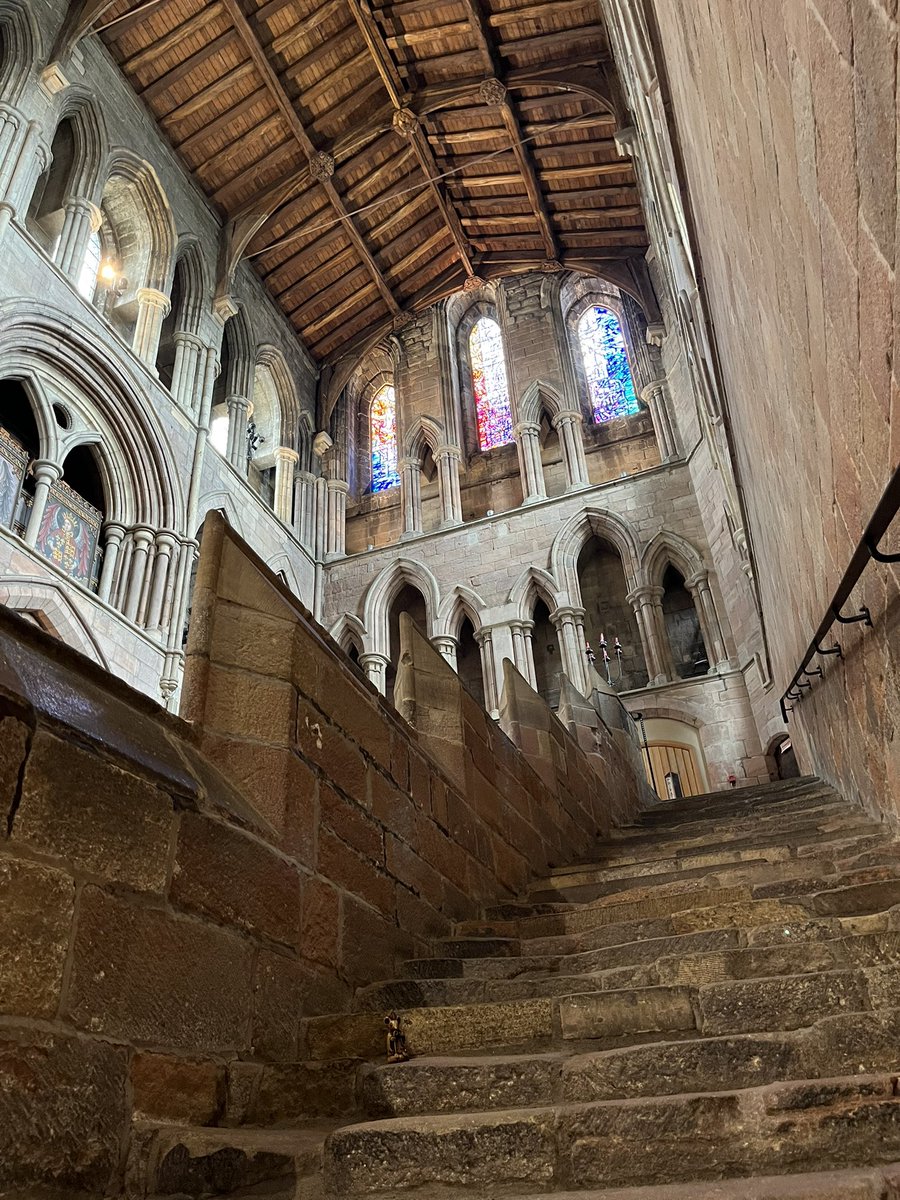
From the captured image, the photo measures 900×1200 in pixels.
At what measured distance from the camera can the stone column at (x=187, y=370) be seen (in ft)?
40.4

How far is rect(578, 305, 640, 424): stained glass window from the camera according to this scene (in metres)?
15.1

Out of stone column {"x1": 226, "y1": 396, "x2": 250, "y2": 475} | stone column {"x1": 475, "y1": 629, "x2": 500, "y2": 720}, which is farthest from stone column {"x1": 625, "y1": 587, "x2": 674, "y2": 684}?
stone column {"x1": 226, "y1": 396, "x2": 250, "y2": 475}

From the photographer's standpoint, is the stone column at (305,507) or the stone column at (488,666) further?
the stone column at (305,507)

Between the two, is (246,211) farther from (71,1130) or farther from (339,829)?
(71,1130)

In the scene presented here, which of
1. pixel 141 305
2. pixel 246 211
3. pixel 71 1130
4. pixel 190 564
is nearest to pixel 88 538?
pixel 190 564

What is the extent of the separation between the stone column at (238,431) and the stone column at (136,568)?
10.2 feet

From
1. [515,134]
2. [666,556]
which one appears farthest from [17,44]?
[666,556]

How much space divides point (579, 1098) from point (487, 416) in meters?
15.4

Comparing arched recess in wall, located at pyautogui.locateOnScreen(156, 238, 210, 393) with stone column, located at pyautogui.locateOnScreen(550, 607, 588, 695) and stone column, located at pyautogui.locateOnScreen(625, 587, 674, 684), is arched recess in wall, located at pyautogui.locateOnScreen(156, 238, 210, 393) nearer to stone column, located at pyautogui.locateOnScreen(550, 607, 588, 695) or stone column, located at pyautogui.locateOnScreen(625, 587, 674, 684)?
stone column, located at pyautogui.locateOnScreen(550, 607, 588, 695)

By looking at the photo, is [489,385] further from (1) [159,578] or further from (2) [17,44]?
(2) [17,44]

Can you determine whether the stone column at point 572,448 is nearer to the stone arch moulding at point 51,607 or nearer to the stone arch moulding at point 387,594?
the stone arch moulding at point 387,594

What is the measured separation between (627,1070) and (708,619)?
11.1 metres

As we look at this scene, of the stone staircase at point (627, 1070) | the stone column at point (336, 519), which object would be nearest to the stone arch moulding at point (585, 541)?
the stone column at point (336, 519)

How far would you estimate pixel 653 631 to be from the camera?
12.5 m
